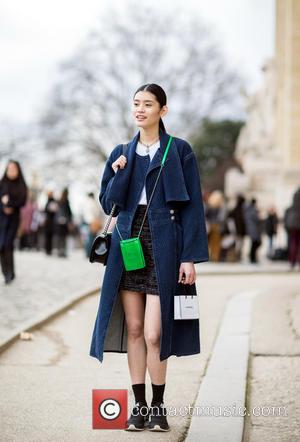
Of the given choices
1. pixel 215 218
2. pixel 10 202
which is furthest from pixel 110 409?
pixel 215 218

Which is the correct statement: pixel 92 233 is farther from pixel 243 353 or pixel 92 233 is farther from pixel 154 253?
pixel 154 253

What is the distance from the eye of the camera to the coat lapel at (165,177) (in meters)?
5.61

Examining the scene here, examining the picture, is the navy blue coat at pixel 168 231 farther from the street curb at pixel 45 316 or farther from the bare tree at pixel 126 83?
the bare tree at pixel 126 83

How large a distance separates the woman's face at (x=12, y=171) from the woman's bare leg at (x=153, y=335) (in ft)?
29.8

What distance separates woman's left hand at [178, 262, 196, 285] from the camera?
219 inches

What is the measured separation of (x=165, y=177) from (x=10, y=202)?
351 inches

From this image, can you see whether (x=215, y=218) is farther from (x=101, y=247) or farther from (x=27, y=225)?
(x=101, y=247)

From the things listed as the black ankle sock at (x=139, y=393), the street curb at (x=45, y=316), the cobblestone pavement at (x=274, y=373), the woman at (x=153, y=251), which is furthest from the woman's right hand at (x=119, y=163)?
the street curb at (x=45, y=316)

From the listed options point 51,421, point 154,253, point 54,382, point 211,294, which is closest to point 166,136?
point 154,253

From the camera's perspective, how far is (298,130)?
35.0 m

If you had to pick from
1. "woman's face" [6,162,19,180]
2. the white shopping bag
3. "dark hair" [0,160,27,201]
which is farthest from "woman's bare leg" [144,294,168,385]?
"woman's face" [6,162,19,180]

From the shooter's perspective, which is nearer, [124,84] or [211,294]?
[211,294]

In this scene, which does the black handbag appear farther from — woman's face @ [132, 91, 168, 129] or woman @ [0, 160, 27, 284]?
woman @ [0, 160, 27, 284]

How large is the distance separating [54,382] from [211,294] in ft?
24.8
